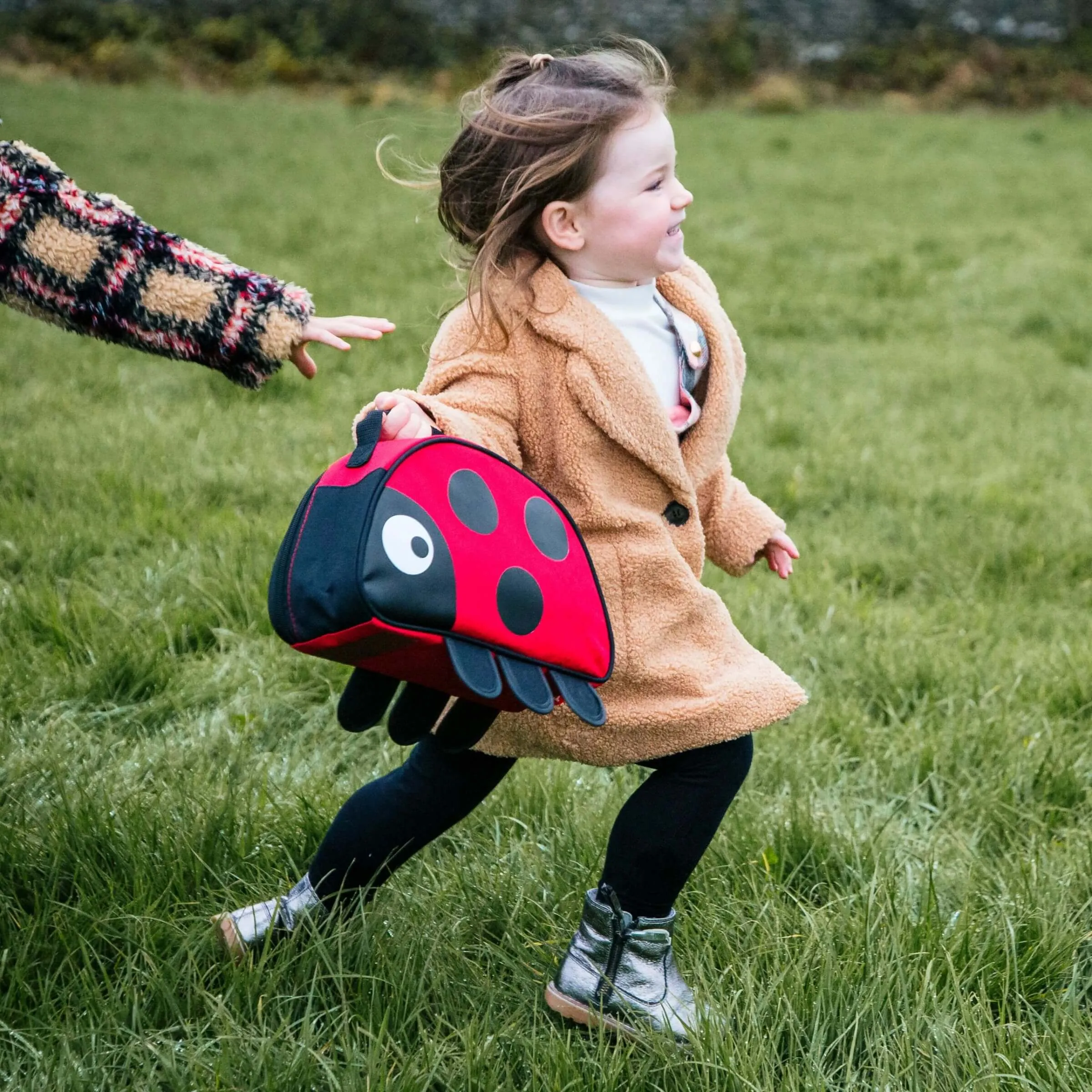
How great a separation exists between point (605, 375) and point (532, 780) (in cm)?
96

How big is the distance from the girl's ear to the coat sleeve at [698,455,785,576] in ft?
1.66

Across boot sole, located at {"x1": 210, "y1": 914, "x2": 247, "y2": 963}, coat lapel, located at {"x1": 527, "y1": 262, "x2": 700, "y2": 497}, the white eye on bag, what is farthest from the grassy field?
the white eye on bag

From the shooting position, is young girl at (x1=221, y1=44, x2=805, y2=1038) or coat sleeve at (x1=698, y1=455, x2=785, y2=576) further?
coat sleeve at (x1=698, y1=455, x2=785, y2=576)

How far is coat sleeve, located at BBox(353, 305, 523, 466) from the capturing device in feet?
5.83

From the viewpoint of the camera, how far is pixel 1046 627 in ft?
10.9

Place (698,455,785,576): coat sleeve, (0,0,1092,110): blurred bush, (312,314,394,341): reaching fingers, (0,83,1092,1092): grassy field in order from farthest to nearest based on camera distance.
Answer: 1. (0,0,1092,110): blurred bush
2. (698,455,785,576): coat sleeve
3. (312,314,394,341): reaching fingers
4. (0,83,1092,1092): grassy field

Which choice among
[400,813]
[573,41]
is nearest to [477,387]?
[400,813]

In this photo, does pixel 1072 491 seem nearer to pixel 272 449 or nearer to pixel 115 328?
pixel 272 449

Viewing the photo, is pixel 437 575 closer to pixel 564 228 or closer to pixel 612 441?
pixel 612 441

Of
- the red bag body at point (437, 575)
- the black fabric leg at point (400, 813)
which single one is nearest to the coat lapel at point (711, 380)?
the red bag body at point (437, 575)

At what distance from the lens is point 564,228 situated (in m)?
1.83

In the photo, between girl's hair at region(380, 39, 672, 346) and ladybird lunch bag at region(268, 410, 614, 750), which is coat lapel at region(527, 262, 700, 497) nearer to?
girl's hair at region(380, 39, 672, 346)

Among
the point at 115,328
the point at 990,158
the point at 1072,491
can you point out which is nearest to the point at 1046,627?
the point at 1072,491

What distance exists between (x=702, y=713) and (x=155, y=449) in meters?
3.05
